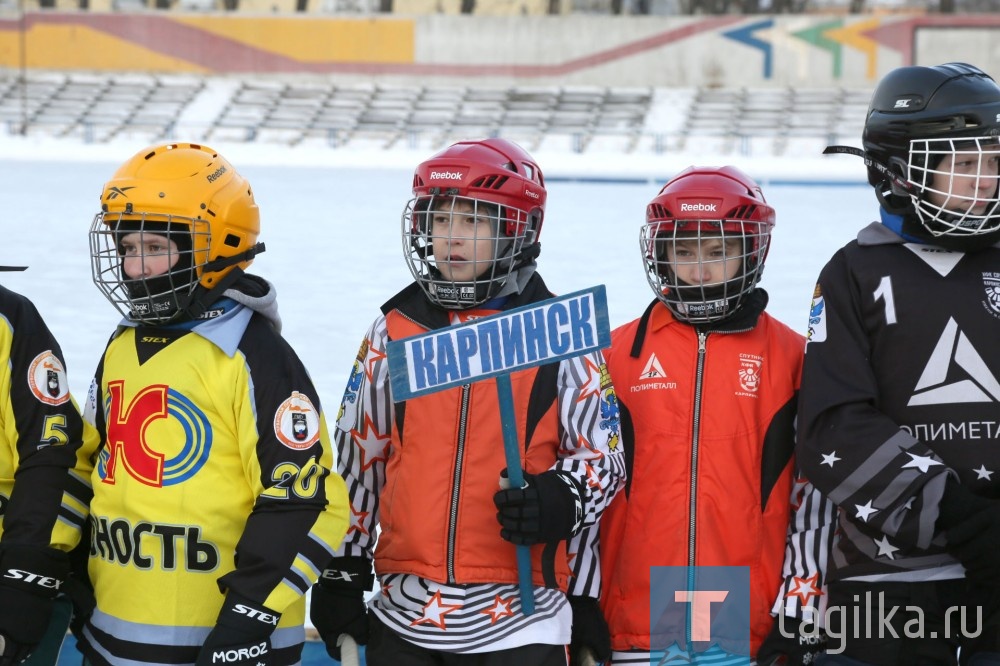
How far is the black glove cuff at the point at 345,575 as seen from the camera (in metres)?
1.98

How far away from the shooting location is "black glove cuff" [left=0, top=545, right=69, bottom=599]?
187 centimetres

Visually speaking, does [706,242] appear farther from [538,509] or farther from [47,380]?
[47,380]

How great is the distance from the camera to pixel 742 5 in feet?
85.8

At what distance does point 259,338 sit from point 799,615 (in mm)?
1003

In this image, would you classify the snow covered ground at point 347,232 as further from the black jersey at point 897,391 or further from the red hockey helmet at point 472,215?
the black jersey at point 897,391

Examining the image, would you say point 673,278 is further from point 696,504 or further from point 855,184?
point 855,184

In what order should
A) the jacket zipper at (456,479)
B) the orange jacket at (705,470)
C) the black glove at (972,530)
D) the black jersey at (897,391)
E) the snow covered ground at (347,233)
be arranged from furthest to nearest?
the snow covered ground at (347,233) < the orange jacket at (705,470) < the jacket zipper at (456,479) < the black jersey at (897,391) < the black glove at (972,530)

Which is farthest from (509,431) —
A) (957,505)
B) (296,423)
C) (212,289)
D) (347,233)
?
(347,233)

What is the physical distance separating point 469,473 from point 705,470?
1.36ft

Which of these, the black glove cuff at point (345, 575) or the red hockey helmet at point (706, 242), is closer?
the black glove cuff at point (345, 575)

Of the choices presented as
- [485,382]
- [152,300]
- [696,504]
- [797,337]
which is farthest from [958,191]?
[152,300]

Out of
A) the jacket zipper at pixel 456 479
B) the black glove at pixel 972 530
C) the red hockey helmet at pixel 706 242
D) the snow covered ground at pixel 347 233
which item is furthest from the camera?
the snow covered ground at pixel 347 233

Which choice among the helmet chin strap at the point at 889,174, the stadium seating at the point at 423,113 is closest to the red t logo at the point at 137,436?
the helmet chin strap at the point at 889,174

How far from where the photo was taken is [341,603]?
6.45 feet
